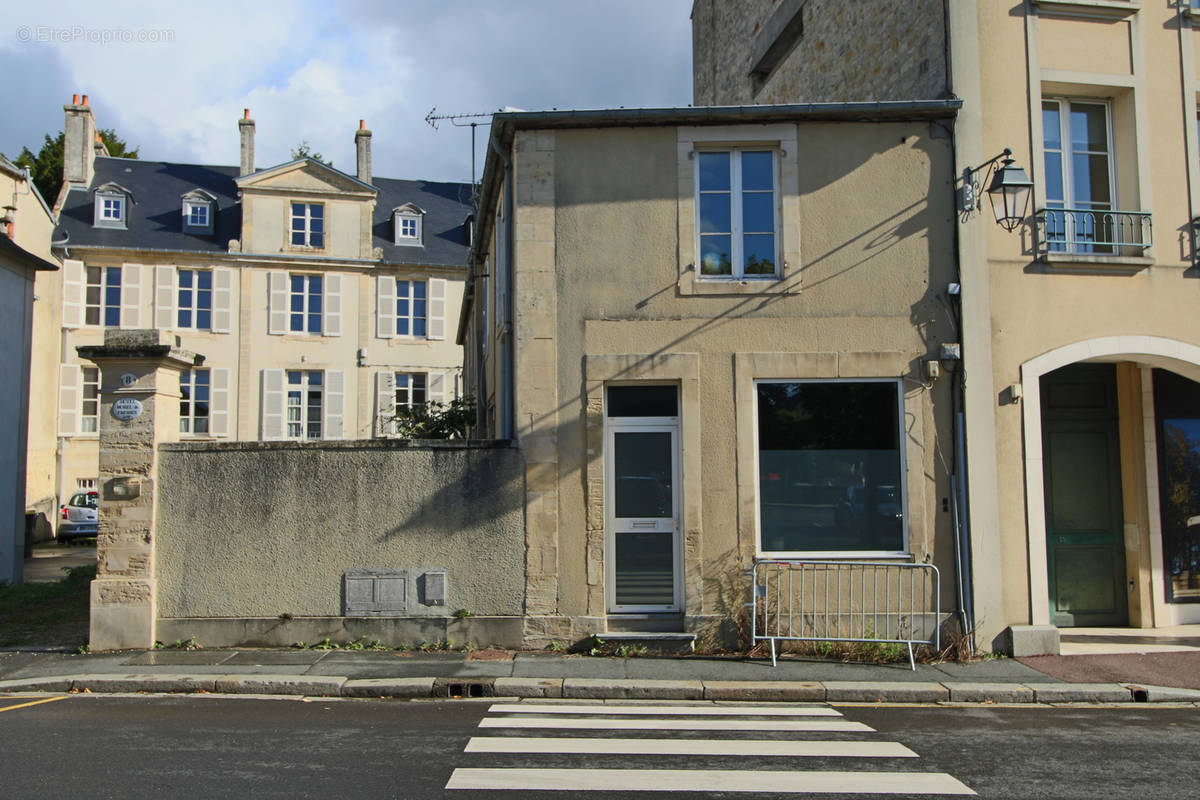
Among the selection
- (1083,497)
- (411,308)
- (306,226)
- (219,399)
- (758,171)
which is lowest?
(1083,497)

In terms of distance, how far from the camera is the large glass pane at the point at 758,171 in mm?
9773

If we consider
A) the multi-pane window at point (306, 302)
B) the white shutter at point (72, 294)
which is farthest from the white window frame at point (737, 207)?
the white shutter at point (72, 294)

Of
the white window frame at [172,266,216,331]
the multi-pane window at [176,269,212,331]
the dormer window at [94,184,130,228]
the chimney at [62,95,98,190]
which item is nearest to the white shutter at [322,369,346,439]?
the white window frame at [172,266,216,331]

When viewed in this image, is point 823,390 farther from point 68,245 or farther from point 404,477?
point 68,245

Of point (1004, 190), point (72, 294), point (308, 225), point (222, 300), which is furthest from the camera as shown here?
point (308, 225)

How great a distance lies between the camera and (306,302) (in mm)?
33344

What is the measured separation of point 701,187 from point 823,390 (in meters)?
2.51

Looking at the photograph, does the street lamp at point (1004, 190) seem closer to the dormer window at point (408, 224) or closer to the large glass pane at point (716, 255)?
the large glass pane at point (716, 255)

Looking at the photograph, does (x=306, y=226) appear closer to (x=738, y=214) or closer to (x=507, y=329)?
(x=507, y=329)

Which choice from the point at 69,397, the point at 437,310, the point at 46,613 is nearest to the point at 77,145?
the point at 69,397

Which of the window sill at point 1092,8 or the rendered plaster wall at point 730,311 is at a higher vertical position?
the window sill at point 1092,8

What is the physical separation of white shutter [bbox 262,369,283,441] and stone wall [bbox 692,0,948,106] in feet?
63.6

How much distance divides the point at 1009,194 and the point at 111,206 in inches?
1309

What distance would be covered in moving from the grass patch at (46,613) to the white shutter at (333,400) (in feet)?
59.9
